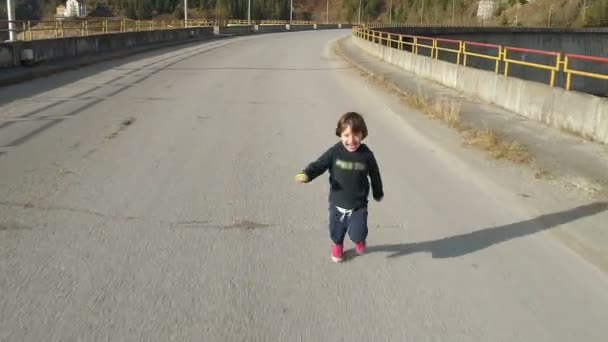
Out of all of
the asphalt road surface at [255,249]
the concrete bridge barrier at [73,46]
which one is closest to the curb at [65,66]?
the concrete bridge barrier at [73,46]

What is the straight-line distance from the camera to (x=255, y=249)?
16.1ft

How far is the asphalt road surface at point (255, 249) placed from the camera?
3693 millimetres

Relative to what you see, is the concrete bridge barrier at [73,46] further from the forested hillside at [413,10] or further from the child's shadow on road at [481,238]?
the forested hillside at [413,10]

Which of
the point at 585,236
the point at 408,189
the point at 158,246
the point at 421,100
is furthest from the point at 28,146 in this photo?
the point at 421,100

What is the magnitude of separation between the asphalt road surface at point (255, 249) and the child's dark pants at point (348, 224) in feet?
0.73

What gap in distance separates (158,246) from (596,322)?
3.11m

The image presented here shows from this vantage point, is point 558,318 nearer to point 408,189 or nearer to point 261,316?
point 261,316

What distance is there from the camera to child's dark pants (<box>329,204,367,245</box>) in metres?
4.59

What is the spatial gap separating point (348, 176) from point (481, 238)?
59.4 inches

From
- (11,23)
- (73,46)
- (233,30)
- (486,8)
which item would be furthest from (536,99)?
(486,8)

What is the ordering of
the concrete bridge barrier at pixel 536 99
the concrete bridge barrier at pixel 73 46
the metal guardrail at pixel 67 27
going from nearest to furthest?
the concrete bridge barrier at pixel 536 99 → the concrete bridge barrier at pixel 73 46 → the metal guardrail at pixel 67 27

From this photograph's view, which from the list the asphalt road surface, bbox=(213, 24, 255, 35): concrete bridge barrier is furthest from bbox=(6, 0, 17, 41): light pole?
bbox=(213, 24, 255, 35): concrete bridge barrier

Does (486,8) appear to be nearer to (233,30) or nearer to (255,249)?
(233,30)

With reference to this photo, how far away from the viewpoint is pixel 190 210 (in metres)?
5.84
